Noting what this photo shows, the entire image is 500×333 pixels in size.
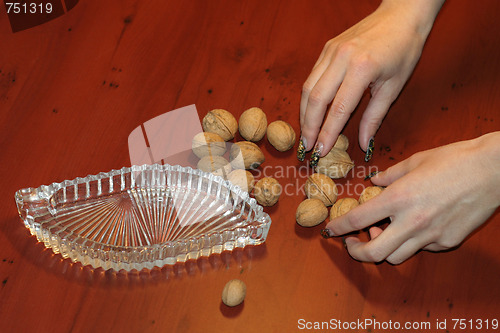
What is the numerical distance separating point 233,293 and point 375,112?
1.48 ft

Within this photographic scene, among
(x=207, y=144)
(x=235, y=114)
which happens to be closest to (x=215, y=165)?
(x=207, y=144)

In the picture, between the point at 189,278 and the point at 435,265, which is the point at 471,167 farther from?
the point at 189,278

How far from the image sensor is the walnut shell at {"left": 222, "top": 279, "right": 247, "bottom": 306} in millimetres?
862

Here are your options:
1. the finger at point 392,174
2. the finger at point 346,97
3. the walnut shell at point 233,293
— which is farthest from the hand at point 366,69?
the walnut shell at point 233,293

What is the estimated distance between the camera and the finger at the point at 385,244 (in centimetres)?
87

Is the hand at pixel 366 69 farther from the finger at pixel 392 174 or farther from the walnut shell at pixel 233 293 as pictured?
the walnut shell at pixel 233 293

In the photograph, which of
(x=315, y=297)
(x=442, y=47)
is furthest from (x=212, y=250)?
(x=442, y=47)

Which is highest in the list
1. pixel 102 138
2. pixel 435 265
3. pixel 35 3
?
pixel 35 3

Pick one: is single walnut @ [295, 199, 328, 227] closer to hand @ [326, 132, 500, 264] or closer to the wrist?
hand @ [326, 132, 500, 264]

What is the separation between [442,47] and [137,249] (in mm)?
855

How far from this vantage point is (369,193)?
0.99 m

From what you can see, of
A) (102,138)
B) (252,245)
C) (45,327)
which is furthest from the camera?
(102,138)

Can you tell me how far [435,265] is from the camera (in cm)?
94

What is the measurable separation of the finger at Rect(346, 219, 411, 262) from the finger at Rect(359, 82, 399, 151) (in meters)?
0.25
